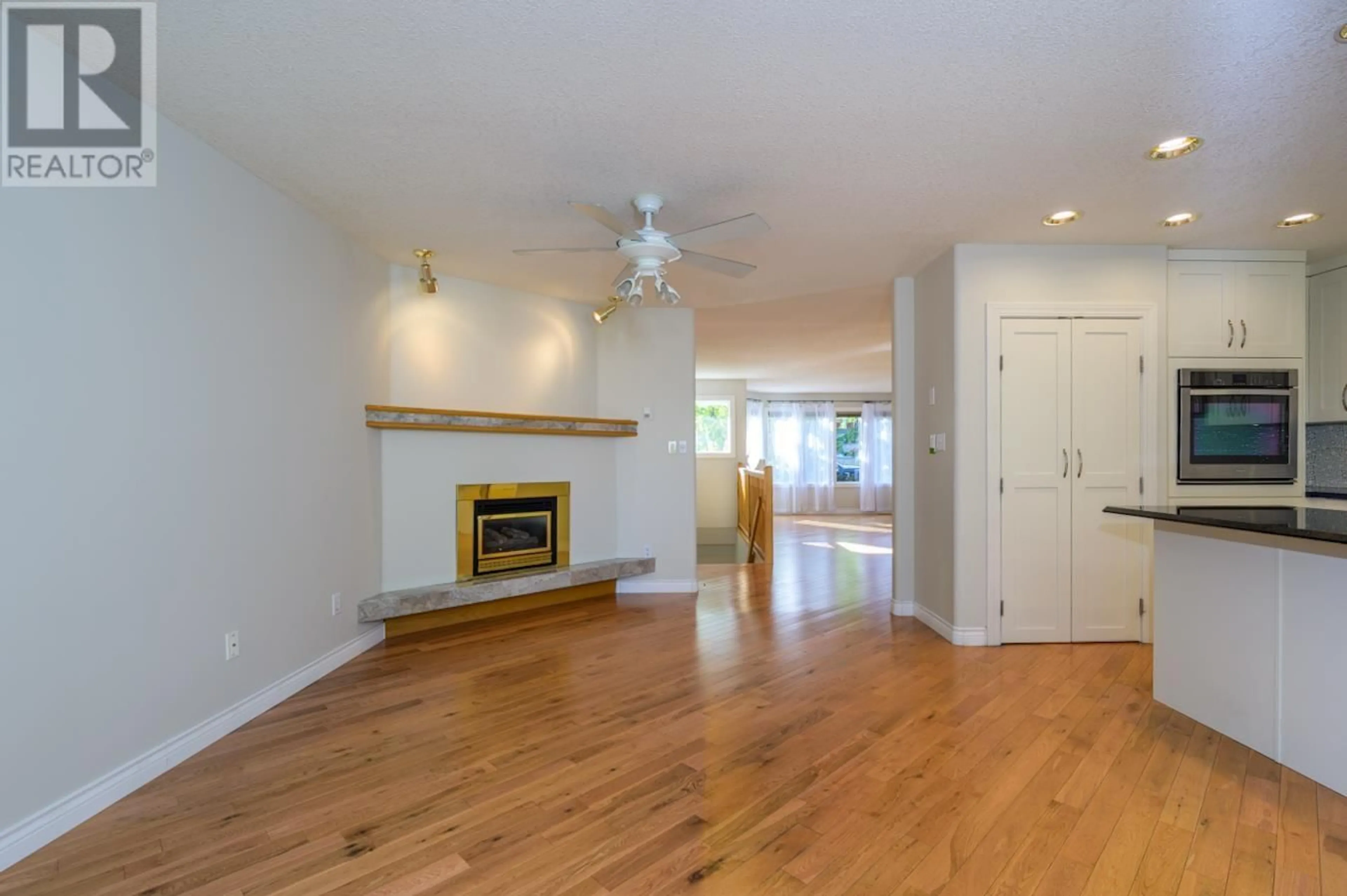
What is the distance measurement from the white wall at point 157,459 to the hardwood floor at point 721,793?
29cm

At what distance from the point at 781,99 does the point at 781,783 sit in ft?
7.60

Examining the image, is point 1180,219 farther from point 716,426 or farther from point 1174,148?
point 716,426

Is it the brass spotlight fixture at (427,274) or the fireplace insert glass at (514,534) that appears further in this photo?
the fireplace insert glass at (514,534)

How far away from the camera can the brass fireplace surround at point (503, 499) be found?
4379 mm

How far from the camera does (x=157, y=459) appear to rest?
225 cm

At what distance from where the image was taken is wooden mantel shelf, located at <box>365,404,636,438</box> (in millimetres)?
3840

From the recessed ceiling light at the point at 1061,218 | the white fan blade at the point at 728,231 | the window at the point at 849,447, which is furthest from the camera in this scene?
the window at the point at 849,447

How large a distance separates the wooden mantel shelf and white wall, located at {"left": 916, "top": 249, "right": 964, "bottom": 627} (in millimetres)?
2198

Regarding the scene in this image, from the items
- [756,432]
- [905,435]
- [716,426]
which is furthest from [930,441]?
[756,432]

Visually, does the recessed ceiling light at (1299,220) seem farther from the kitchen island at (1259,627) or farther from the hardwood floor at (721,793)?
the hardwood floor at (721,793)

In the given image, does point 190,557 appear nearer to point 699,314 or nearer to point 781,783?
point 781,783

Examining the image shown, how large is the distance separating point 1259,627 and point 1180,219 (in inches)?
82.1

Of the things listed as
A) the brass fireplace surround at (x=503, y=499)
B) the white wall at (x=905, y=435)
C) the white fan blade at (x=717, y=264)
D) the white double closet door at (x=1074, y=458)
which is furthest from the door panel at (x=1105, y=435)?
the brass fireplace surround at (x=503, y=499)

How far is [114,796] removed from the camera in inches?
80.8
